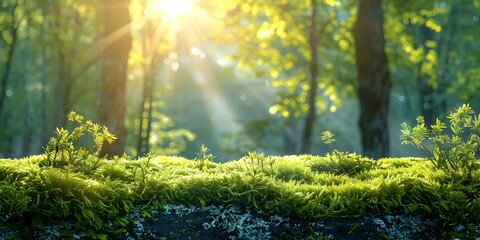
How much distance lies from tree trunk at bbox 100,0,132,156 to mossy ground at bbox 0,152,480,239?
6.03 meters

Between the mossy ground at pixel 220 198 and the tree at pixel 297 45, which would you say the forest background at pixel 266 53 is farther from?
the mossy ground at pixel 220 198

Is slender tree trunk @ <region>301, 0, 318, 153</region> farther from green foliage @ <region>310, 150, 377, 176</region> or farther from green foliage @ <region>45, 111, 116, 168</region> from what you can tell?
green foliage @ <region>45, 111, 116, 168</region>


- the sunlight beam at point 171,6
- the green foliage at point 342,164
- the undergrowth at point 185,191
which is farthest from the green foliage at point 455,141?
the sunlight beam at point 171,6

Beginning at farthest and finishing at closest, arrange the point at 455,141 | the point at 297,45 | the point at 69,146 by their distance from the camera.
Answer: the point at 297,45, the point at 455,141, the point at 69,146

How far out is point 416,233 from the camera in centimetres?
400

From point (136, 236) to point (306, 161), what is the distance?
7.18 feet

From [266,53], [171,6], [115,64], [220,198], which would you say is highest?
[171,6]

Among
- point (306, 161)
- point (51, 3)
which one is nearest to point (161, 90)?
point (51, 3)

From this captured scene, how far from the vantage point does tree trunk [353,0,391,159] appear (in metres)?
10.9

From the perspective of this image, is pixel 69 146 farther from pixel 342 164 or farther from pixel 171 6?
pixel 171 6

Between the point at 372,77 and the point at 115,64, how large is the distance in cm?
564

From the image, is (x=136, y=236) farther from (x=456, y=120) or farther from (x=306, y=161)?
(x=456, y=120)

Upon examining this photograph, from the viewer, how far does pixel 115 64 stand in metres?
10.4

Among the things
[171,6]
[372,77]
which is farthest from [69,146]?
[171,6]
